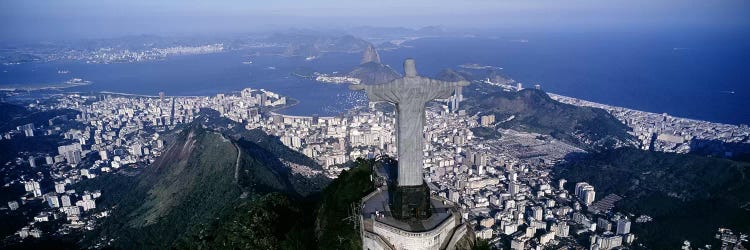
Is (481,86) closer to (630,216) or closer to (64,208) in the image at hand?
(630,216)

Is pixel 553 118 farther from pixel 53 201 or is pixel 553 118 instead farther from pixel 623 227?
pixel 53 201

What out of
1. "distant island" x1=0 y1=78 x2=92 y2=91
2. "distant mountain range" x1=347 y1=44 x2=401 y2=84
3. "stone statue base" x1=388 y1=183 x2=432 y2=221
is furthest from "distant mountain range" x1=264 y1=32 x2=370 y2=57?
"stone statue base" x1=388 y1=183 x2=432 y2=221

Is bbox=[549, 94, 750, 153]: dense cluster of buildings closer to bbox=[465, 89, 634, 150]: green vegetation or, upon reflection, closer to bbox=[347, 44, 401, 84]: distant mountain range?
bbox=[465, 89, 634, 150]: green vegetation

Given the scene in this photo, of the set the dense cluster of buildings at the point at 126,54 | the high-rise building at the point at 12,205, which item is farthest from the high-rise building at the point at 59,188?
the dense cluster of buildings at the point at 126,54

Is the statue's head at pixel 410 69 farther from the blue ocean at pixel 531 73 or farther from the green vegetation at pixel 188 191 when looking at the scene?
the blue ocean at pixel 531 73

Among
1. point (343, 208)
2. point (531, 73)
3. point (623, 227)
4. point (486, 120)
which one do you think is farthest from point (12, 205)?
point (531, 73)

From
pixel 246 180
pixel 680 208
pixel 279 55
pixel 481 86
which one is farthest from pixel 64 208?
pixel 279 55
